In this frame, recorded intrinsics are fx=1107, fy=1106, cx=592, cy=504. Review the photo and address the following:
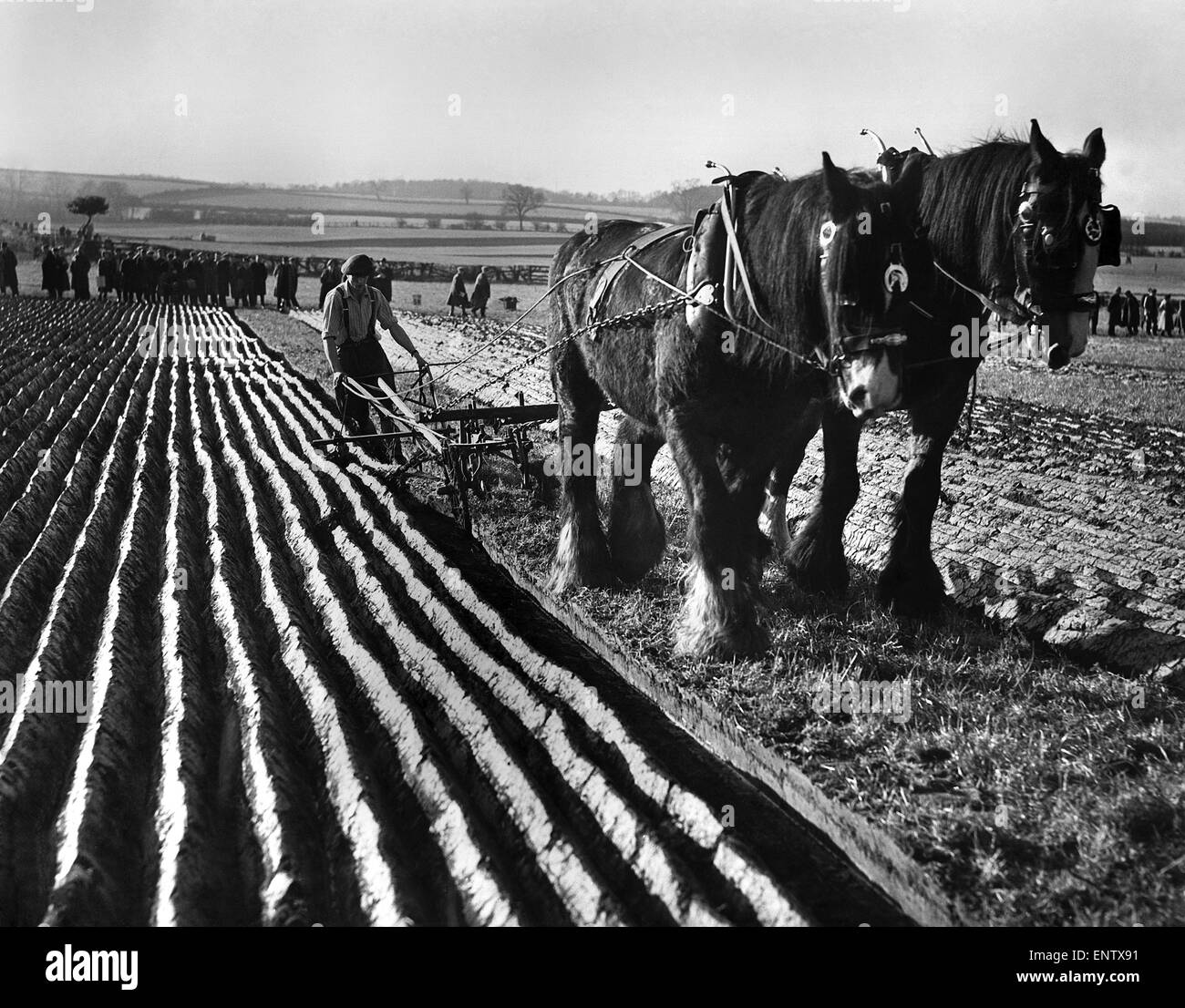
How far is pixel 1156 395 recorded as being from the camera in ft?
40.4

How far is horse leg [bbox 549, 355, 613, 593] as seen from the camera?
20.1ft

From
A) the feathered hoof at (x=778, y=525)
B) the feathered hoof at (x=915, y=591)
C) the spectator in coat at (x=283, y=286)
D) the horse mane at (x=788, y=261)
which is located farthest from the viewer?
the spectator in coat at (x=283, y=286)

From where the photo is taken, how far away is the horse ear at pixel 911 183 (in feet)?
15.4

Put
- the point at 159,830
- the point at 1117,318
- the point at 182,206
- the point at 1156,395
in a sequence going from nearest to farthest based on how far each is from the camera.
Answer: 1. the point at 159,830
2. the point at 1156,395
3. the point at 1117,318
4. the point at 182,206

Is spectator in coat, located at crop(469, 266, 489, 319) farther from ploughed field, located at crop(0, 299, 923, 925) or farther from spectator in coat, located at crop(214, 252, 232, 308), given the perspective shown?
ploughed field, located at crop(0, 299, 923, 925)

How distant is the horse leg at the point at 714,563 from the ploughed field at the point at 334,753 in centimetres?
45

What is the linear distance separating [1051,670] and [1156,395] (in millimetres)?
9065

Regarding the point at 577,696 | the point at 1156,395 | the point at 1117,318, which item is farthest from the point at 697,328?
the point at 1117,318

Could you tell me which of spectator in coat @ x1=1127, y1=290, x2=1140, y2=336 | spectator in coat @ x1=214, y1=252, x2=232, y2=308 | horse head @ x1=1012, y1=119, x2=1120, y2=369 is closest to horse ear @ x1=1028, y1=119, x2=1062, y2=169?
horse head @ x1=1012, y1=119, x2=1120, y2=369

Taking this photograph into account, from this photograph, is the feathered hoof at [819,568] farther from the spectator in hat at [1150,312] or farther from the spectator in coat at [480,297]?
the spectator in hat at [1150,312]

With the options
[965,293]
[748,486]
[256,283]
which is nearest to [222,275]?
[256,283]

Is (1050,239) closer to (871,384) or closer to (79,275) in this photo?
(871,384)

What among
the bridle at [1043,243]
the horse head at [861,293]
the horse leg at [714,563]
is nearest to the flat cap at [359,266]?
the horse leg at [714,563]
